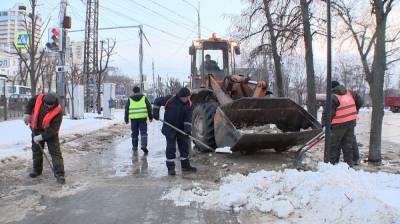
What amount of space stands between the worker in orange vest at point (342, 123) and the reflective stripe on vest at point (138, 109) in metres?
4.97

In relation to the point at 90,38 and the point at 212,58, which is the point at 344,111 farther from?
the point at 90,38

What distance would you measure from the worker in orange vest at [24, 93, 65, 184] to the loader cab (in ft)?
19.4

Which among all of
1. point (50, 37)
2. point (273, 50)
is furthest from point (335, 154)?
point (50, 37)

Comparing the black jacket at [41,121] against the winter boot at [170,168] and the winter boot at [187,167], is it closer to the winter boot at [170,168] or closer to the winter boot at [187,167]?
the winter boot at [170,168]

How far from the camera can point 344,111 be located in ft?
33.5

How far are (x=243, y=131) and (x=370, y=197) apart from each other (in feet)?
17.0

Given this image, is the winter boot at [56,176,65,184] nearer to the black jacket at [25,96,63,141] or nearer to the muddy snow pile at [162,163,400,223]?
the black jacket at [25,96,63,141]

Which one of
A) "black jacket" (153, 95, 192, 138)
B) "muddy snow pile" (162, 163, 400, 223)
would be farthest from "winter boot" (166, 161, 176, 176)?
"muddy snow pile" (162, 163, 400, 223)

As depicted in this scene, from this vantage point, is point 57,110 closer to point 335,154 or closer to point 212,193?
point 212,193

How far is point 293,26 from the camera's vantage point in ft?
53.4

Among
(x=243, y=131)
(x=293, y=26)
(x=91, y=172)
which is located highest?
(x=293, y=26)

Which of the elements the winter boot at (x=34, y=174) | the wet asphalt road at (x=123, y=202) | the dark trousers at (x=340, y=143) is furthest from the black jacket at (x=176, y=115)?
the dark trousers at (x=340, y=143)

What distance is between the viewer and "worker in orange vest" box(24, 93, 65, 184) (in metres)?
8.86

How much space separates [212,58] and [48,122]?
6.58 meters
